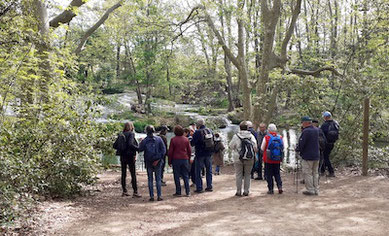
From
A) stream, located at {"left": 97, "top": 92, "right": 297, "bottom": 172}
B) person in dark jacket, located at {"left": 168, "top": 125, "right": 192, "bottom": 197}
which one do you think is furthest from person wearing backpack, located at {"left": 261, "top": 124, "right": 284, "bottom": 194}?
stream, located at {"left": 97, "top": 92, "right": 297, "bottom": 172}

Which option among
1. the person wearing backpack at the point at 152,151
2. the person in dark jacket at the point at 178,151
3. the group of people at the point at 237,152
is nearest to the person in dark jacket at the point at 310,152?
the group of people at the point at 237,152

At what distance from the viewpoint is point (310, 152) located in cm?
743

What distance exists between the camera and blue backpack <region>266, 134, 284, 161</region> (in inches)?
299

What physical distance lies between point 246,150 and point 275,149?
0.73 meters

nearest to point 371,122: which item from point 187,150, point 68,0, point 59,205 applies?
point 187,150

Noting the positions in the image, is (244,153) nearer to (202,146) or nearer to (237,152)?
(237,152)

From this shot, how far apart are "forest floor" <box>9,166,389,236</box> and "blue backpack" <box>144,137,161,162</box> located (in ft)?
3.22

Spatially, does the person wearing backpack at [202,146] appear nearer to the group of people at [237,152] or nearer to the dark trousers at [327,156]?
the group of people at [237,152]

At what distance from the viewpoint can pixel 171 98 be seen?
34.6m

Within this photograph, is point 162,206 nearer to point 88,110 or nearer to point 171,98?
point 88,110

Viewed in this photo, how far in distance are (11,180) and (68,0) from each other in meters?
9.44

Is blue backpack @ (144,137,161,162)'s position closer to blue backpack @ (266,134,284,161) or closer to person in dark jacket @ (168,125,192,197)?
person in dark jacket @ (168,125,192,197)

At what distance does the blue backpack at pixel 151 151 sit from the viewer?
7.41 metres

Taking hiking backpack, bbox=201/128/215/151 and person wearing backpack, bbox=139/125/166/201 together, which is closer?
person wearing backpack, bbox=139/125/166/201
